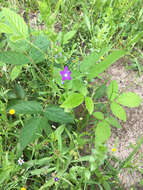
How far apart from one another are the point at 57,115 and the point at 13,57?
0.44 meters

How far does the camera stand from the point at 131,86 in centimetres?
160

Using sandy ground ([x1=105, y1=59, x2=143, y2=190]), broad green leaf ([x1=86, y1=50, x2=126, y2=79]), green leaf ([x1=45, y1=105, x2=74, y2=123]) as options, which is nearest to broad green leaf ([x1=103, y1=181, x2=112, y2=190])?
sandy ground ([x1=105, y1=59, x2=143, y2=190])

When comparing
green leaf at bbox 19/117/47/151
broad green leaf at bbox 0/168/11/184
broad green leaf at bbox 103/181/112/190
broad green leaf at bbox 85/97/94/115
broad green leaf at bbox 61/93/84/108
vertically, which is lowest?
broad green leaf at bbox 103/181/112/190

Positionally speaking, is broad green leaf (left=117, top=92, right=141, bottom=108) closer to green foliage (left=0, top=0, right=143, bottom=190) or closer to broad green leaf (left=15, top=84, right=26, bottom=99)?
green foliage (left=0, top=0, right=143, bottom=190)

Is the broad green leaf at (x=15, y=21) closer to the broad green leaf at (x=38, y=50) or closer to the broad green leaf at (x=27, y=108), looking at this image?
the broad green leaf at (x=38, y=50)

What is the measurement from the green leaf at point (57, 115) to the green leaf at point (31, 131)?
0.05 metres

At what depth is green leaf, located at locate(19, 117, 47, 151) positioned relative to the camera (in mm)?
1092

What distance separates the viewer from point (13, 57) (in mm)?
1112

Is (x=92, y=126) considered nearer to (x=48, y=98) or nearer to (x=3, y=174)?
(x=48, y=98)

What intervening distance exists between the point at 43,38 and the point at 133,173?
1083mm

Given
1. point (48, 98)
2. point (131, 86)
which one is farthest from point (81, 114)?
point (131, 86)

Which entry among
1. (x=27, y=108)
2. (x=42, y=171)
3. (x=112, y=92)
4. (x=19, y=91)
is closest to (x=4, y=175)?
(x=42, y=171)

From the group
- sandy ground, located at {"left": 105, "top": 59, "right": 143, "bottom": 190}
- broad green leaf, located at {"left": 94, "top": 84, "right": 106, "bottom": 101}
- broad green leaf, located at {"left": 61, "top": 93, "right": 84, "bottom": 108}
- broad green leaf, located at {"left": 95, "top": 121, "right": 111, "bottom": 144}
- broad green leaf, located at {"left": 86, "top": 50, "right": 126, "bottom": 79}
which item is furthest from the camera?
broad green leaf, located at {"left": 94, "top": 84, "right": 106, "bottom": 101}

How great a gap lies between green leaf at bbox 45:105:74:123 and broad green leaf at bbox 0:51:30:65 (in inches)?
13.4
